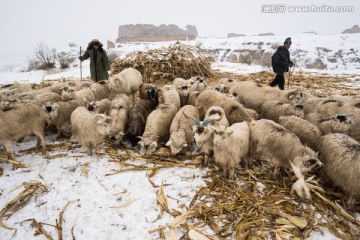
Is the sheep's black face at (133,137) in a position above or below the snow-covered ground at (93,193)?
above

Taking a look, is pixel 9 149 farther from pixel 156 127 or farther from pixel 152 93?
pixel 152 93

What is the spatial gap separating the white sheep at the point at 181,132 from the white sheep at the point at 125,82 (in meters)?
3.46

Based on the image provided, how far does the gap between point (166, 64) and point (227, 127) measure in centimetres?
898

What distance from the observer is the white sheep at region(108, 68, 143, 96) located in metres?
8.34

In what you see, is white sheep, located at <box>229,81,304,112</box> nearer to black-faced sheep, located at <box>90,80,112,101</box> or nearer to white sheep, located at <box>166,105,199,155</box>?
white sheep, located at <box>166,105,199,155</box>

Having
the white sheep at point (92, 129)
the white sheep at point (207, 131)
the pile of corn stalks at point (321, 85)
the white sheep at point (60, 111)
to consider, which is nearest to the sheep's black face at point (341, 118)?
the white sheep at point (207, 131)

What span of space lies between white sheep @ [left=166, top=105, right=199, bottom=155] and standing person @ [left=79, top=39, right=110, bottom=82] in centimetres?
509

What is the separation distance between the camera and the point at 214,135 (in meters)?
4.55

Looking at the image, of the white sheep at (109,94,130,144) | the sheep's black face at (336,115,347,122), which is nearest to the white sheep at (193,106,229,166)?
the white sheep at (109,94,130,144)

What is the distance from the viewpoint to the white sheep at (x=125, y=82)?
328 inches

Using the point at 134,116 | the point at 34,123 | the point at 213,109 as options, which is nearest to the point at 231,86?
the point at 213,109

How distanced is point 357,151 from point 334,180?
2.09 ft

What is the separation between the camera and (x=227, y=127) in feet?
16.9

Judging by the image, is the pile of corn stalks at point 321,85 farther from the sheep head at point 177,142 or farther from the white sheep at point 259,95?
the sheep head at point 177,142
